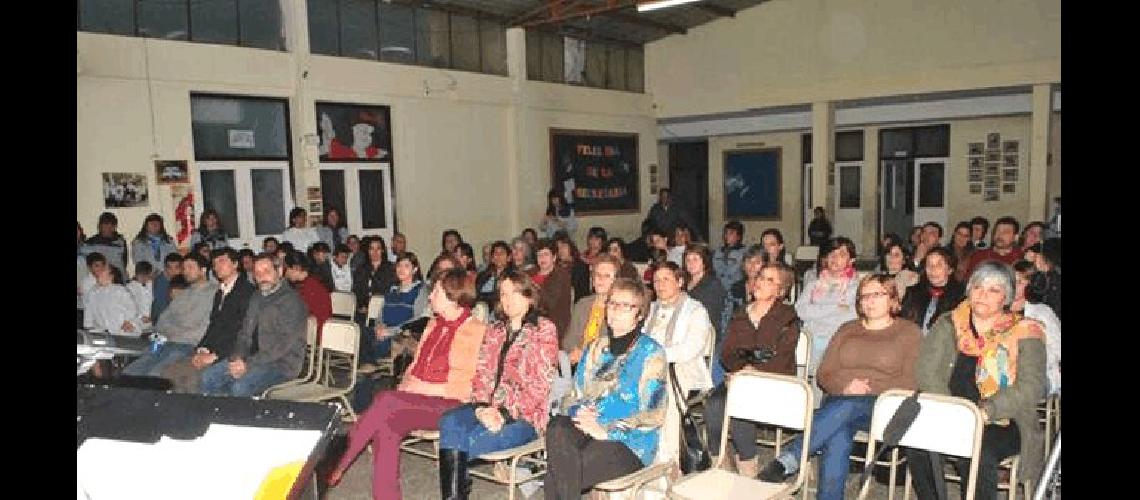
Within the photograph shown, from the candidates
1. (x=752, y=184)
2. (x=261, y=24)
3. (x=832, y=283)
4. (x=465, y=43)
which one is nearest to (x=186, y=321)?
(x=832, y=283)

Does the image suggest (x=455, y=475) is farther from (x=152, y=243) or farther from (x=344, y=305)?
(x=152, y=243)

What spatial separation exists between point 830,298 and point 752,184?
36.5ft

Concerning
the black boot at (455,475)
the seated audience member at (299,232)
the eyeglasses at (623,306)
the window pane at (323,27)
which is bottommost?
the black boot at (455,475)

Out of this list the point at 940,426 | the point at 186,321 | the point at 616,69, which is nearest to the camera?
the point at 940,426

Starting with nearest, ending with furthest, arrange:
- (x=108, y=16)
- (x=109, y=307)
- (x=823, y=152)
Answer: (x=109, y=307) → (x=108, y=16) → (x=823, y=152)

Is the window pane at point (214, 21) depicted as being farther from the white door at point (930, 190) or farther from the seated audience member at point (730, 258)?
the white door at point (930, 190)

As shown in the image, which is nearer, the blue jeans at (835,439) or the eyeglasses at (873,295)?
the blue jeans at (835,439)

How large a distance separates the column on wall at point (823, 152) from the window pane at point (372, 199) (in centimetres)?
690

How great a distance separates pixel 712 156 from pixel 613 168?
287 cm

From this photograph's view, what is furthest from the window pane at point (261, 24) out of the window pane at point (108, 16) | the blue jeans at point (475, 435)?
the blue jeans at point (475, 435)

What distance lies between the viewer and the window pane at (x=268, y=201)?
9.25 metres

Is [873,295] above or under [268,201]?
under

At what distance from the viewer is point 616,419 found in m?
3.11

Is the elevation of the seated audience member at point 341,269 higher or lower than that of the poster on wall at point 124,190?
lower
